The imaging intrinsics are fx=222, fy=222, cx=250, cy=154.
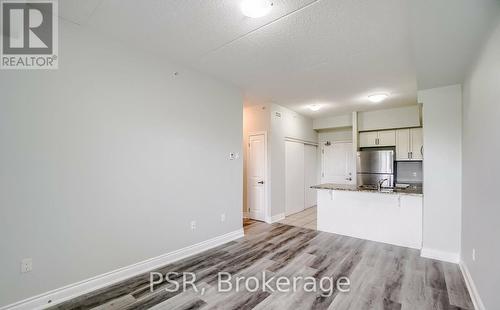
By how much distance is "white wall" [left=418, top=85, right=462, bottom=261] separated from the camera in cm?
312

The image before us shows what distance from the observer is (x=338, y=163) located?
270 inches

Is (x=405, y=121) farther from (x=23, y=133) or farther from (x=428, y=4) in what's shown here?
(x=23, y=133)

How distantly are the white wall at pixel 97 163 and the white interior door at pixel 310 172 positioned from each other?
3.85 meters

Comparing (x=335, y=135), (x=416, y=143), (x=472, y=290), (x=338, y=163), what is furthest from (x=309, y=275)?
(x=335, y=135)

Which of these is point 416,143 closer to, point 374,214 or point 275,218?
point 374,214

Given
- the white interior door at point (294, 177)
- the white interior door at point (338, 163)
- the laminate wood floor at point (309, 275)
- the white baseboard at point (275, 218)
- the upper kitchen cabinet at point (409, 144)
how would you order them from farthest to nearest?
the white interior door at point (338, 163)
the white interior door at point (294, 177)
the upper kitchen cabinet at point (409, 144)
the white baseboard at point (275, 218)
the laminate wood floor at point (309, 275)

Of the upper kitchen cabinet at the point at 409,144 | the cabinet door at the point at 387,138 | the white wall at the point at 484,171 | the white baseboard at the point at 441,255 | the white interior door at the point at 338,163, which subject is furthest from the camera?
the white interior door at the point at 338,163

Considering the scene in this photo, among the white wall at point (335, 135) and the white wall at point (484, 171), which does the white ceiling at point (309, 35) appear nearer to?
the white wall at point (484, 171)

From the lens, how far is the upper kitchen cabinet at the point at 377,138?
5.70 m

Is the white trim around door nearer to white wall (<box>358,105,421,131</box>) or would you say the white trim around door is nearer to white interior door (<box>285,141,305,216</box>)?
white interior door (<box>285,141,305,216</box>)

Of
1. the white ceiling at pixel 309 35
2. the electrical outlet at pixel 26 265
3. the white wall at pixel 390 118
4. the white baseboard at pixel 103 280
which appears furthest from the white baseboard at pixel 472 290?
the electrical outlet at pixel 26 265

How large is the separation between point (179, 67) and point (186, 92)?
36 cm

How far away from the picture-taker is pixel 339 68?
3312 mm

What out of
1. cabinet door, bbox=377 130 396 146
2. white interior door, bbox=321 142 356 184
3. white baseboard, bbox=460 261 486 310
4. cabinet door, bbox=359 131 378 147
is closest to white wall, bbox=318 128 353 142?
A: white interior door, bbox=321 142 356 184
